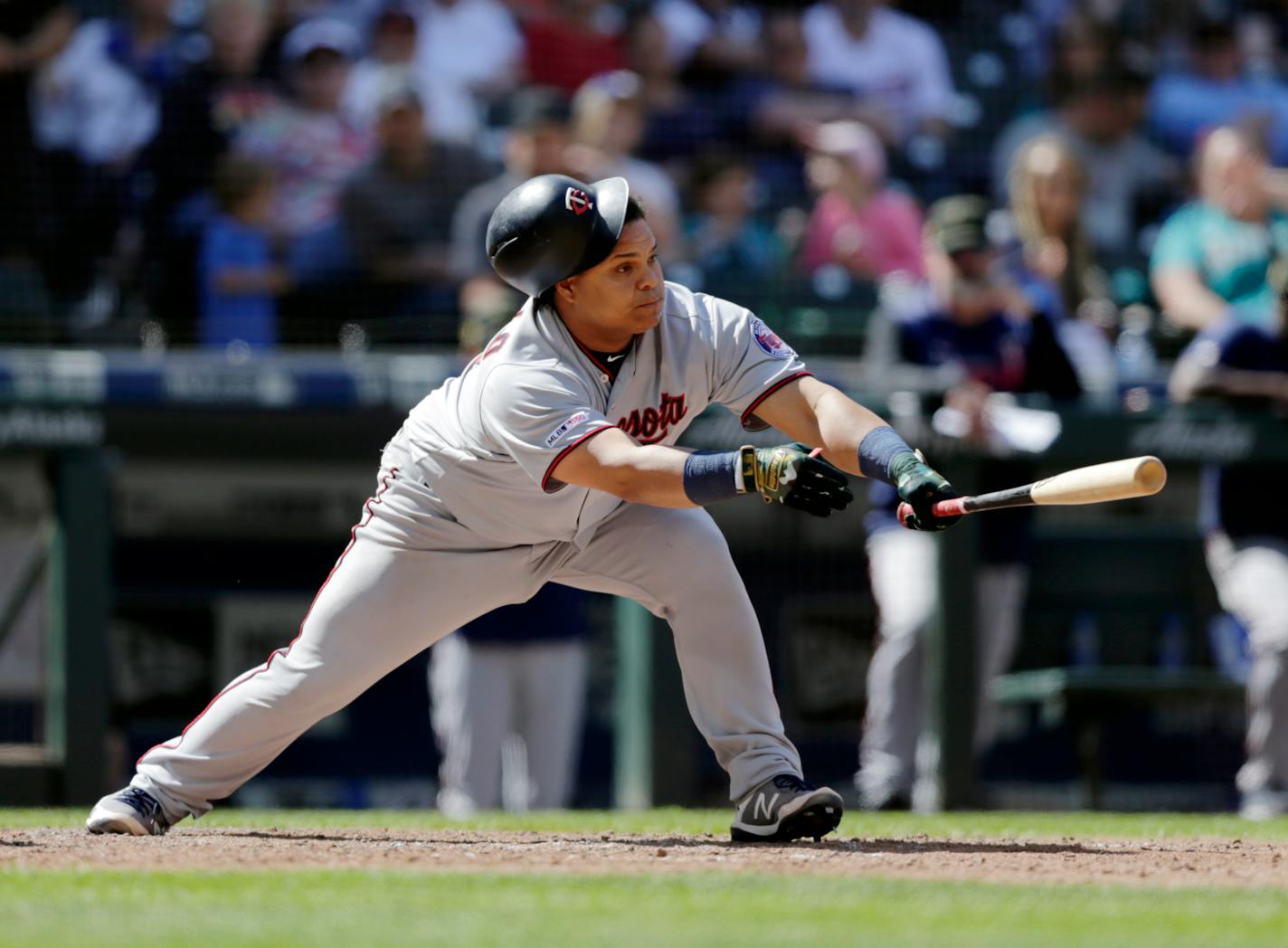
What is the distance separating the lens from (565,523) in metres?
4.50

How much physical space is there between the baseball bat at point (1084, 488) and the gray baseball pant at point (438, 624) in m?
0.68

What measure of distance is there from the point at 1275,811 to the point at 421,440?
3.55 m

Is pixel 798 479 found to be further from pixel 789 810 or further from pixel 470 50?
pixel 470 50

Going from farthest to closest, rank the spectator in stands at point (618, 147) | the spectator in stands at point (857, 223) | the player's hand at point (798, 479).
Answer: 1. the spectator in stands at point (857, 223)
2. the spectator in stands at point (618, 147)
3. the player's hand at point (798, 479)

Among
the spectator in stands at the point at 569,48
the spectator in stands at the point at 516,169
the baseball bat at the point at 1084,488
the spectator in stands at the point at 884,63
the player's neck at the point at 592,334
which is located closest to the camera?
the baseball bat at the point at 1084,488

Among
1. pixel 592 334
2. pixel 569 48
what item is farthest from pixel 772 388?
pixel 569 48

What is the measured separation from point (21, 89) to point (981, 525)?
496 centimetres

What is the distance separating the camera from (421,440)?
462cm

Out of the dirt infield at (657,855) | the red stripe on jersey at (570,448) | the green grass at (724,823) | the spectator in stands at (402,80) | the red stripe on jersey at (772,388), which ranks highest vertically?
the spectator in stands at (402,80)

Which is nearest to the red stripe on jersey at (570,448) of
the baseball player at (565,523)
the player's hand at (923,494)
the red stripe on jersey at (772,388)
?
the baseball player at (565,523)

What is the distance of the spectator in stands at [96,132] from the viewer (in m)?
8.80

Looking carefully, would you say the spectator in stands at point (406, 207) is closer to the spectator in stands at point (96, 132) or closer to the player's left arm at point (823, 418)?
the spectator in stands at point (96, 132)

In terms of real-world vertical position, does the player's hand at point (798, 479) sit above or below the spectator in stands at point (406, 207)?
below

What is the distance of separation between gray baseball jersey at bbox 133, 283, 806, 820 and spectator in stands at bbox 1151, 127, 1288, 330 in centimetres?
388
